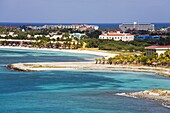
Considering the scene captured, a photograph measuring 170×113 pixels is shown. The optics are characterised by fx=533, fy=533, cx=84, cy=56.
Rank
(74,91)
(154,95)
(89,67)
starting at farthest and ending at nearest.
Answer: (89,67)
(74,91)
(154,95)

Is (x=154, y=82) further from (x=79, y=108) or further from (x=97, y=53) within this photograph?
(x=97, y=53)

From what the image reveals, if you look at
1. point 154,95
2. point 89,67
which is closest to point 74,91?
point 154,95

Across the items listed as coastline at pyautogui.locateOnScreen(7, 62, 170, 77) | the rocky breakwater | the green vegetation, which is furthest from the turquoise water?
the green vegetation

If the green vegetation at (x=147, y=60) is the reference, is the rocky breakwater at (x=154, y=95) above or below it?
below

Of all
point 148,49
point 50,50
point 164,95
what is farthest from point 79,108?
point 50,50

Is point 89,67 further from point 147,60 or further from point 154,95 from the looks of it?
point 154,95

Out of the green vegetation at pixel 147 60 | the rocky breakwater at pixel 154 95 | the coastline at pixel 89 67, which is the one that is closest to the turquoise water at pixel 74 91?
the rocky breakwater at pixel 154 95

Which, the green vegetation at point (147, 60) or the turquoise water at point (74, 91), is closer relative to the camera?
the turquoise water at point (74, 91)

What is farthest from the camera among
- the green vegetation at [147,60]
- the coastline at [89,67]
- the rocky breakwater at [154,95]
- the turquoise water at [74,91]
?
the green vegetation at [147,60]

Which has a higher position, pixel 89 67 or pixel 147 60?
pixel 147 60

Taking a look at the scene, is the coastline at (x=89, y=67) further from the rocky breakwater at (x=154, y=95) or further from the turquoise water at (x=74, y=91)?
the rocky breakwater at (x=154, y=95)
